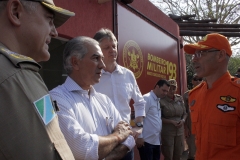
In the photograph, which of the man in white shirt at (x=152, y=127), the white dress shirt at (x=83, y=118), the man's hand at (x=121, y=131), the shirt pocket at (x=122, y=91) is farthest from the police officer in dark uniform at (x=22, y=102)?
the man in white shirt at (x=152, y=127)

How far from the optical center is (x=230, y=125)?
8.30 ft

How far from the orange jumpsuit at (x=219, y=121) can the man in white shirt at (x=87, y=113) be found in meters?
0.79

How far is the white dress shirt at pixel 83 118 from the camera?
5.98ft

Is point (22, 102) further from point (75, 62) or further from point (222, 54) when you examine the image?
point (222, 54)

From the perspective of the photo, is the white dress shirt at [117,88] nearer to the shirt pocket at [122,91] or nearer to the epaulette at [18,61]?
the shirt pocket at [122,91]

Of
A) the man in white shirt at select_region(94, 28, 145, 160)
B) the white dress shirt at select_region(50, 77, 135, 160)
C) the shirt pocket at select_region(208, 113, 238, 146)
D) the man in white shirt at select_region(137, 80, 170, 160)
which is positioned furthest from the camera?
the man in white shirt at select_region(137, 80, 170, 160)

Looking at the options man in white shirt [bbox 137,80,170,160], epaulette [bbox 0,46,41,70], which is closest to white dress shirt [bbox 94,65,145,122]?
man in white shirt [bbox 137,80,170,160]

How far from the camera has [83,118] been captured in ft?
6.54

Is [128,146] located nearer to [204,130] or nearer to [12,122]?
[204,130]

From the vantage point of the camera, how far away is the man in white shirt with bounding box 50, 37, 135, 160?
1829 mm

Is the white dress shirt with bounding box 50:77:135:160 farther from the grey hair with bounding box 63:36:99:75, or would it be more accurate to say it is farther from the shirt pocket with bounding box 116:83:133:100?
the shirt pocket with bounding box 116:83:133:100

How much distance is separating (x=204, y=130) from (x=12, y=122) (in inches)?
85.2

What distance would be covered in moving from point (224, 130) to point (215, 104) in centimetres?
23

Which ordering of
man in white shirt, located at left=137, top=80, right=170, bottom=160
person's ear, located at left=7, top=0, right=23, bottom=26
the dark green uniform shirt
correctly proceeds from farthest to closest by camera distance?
man in white shirt, located at left=137, top=80, right=170, bottom=160
person's ear, located at left=7, top=0, right=23, bottom=26
the dark green uniform shirt
